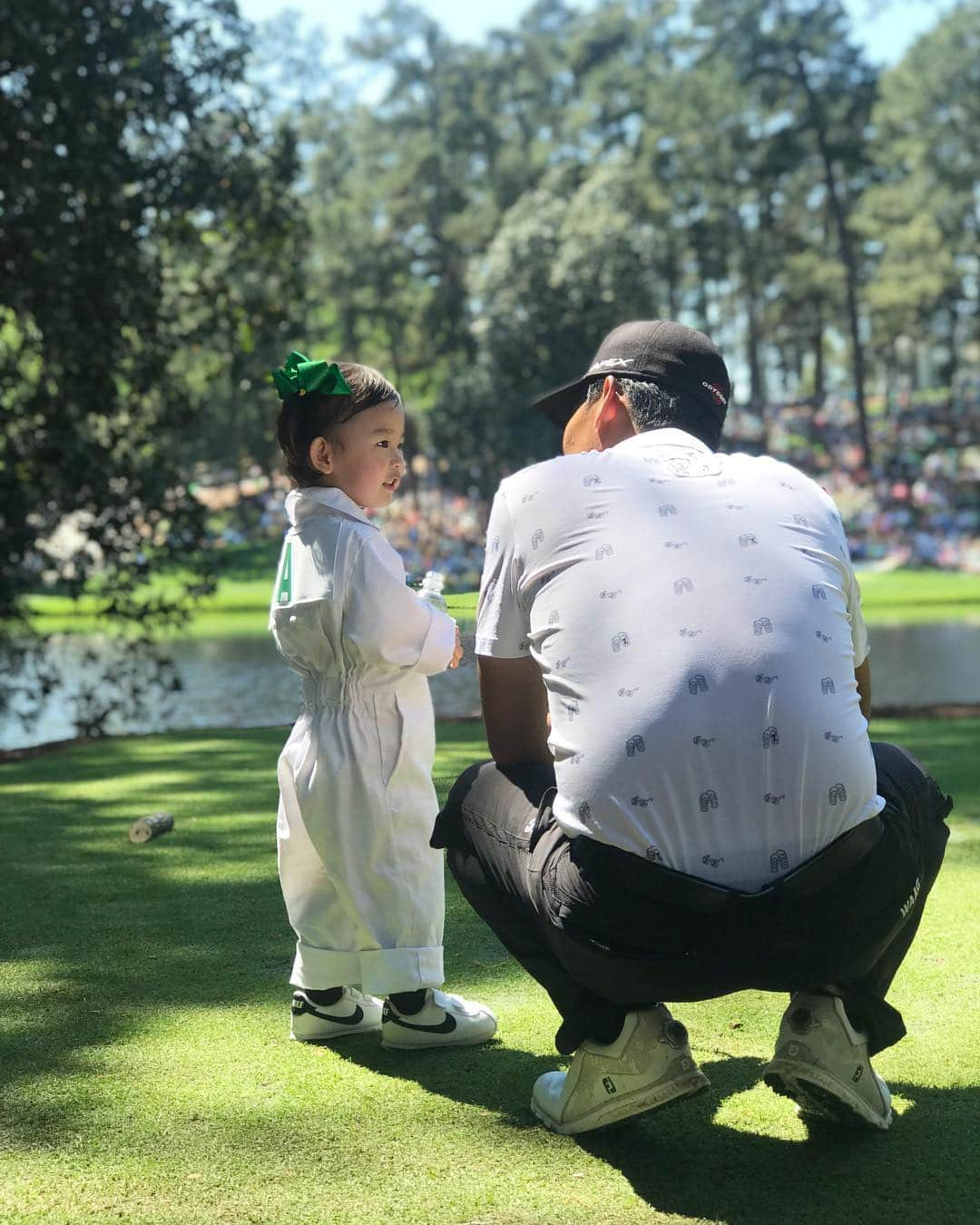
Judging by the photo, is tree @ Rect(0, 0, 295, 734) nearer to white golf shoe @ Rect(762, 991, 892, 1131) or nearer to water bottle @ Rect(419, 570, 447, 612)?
water bottle @ Rect(419, 570, 447, 612)

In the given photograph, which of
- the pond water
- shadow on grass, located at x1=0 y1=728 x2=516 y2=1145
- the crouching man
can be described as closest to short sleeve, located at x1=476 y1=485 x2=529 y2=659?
the crouching man

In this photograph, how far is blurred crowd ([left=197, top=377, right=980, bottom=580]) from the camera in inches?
1507

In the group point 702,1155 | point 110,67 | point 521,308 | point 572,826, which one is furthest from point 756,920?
point 521,308

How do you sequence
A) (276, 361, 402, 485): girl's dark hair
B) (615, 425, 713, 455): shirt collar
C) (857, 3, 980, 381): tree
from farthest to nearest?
(857, 3, 980, 381): tree
(276, 361, 402, 485): girl's dark hair
(615, 425, 713, 455): shirt collar

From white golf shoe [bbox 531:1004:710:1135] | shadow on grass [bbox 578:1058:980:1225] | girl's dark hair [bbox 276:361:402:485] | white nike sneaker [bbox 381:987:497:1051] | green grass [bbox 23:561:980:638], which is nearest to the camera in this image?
shadow on grass [bbox 578:1058:980:1225]

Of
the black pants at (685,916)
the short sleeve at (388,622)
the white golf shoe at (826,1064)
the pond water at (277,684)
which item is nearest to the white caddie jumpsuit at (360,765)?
the short sleeve at (388,622)

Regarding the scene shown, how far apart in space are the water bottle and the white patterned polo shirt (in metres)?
0.80

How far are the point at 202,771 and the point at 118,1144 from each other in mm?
4549

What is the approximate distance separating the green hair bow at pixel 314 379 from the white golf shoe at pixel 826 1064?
1.57 meters

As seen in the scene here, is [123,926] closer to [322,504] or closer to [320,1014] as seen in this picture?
[320,1014]

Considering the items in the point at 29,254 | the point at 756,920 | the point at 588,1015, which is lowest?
the point at 588,1015

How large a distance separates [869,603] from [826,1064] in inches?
1165

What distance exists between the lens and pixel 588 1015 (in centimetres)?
244

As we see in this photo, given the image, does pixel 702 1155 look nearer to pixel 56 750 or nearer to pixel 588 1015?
pixel 588 1015
